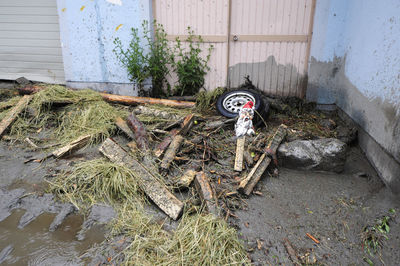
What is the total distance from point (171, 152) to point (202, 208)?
111cm

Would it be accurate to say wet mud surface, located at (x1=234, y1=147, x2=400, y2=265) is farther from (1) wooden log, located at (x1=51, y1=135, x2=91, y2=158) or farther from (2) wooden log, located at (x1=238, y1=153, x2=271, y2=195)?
(1) wooden log, located at (x1=51, y1=135, x2=91, y2=158)

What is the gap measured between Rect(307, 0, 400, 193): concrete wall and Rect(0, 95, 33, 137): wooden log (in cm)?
586

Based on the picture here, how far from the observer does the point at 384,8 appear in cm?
393

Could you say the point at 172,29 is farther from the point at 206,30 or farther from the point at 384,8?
the point at 384,8

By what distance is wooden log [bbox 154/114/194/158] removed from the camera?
3.93 metres

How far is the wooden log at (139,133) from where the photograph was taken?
4.03 meters

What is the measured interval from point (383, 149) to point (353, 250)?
1.68 meters

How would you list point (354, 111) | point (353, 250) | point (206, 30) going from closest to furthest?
1. point (353, 250)
2. point (354, 111)
3. point (206, 30)

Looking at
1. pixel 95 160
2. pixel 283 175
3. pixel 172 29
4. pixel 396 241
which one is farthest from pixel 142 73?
pixel 396 241

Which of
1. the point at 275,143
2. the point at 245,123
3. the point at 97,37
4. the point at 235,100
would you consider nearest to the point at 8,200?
the point at 245,123

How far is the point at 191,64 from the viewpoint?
6184mm

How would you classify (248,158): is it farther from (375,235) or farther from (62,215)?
(62,215)

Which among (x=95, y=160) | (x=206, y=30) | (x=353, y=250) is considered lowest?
(x=353, y=250)

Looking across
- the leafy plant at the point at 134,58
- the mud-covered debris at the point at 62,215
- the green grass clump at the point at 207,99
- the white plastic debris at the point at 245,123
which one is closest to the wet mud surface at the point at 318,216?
the white plastic debris at the point at 245,123
